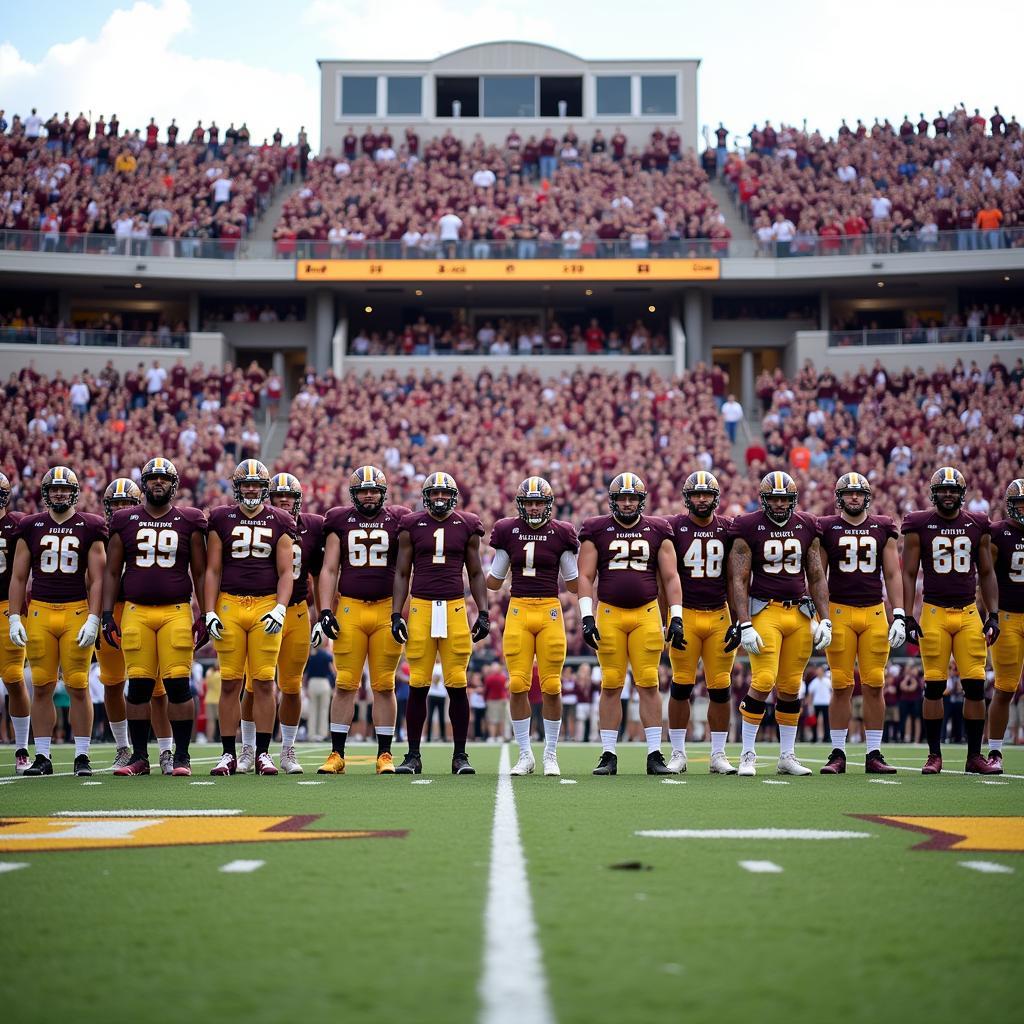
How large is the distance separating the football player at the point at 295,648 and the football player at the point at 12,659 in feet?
5.61

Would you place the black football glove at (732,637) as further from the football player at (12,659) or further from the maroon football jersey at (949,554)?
the football player at (12,659)

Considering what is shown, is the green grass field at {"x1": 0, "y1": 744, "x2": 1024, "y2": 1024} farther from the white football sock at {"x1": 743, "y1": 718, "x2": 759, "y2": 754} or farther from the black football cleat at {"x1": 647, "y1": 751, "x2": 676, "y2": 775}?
the black football cleat at {"x1": 647, "y1": 751, "x2": 676, "y2": 775}

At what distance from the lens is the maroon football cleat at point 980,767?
9938mm

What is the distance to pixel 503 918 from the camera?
3576 mm

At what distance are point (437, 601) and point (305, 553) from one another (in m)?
1.19

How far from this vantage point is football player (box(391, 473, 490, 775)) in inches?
382

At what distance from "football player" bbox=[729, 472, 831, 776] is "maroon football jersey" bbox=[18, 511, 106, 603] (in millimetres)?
4865

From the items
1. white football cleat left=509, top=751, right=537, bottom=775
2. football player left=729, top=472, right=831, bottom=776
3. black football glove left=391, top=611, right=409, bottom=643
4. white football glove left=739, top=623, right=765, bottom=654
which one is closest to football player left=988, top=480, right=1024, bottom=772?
football player left=729, top=472, right=831, bottom=776

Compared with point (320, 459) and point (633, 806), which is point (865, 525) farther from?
point (320, 459)

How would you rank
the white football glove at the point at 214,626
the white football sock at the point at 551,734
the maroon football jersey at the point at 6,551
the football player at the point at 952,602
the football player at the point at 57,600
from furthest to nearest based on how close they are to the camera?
the maroon football jersey at the point at 6,551 → the football player at the point at 952,602 → the football player at the point at 57,600 → the white football sock at the point at 551,734 → the white football glove at the point at 214,626

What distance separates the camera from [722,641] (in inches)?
396

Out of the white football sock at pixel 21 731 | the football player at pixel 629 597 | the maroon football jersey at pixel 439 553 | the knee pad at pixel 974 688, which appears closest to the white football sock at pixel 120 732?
the white football sock at pixel 21 731

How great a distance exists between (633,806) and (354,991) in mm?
4173

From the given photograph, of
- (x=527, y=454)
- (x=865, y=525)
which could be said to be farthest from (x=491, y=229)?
(x=865, y=525)
